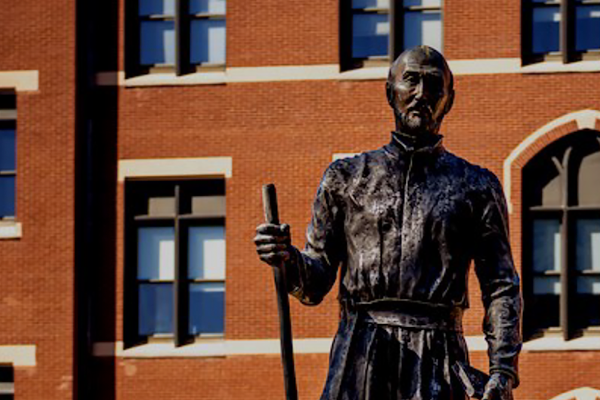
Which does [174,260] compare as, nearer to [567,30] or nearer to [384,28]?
[384,28]

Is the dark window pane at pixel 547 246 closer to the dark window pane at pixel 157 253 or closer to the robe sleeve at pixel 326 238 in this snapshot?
the dark window pane at pixel 157 253

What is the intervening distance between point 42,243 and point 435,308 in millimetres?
19569

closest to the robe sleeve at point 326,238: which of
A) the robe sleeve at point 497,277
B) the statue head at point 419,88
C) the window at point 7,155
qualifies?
the statue head at point 419,88

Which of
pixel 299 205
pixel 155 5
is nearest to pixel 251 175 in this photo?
pixel 299 205

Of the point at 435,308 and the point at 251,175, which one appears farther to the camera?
the point at 251,175

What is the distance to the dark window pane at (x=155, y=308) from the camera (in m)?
27.5

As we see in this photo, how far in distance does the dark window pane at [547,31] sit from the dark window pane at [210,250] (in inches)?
207

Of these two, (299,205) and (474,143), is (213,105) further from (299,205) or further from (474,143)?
(474,143)

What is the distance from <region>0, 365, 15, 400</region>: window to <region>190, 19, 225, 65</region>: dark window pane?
5233mm

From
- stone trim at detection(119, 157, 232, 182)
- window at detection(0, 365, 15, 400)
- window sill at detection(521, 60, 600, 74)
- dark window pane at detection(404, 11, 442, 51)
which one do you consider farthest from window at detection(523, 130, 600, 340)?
window at detection(0, 365, 15, 400)

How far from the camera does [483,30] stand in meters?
26.7

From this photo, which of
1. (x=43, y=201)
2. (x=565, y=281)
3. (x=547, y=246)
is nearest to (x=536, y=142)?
(x=547, y=246)

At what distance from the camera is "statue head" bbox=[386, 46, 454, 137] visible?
26.8ft

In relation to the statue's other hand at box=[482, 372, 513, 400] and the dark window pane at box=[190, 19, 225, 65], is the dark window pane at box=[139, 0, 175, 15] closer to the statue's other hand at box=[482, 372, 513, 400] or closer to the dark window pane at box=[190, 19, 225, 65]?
the dark window pane at box=[190, 19, 225, 65]
